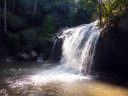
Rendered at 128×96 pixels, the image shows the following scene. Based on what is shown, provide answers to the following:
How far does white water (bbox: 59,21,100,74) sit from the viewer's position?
34.6 ft

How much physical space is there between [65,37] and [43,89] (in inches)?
412

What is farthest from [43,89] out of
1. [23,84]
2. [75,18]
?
[75,18]

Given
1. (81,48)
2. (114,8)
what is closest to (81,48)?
(81,48)

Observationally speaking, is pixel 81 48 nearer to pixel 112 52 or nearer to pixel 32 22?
pixel 112 52

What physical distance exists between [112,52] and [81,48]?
3255mm

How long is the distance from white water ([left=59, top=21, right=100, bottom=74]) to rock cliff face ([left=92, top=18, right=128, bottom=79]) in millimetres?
484

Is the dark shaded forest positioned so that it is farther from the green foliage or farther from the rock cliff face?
the rock cliff face

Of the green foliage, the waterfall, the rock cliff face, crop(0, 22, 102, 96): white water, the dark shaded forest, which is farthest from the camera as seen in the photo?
the dark shaded forest

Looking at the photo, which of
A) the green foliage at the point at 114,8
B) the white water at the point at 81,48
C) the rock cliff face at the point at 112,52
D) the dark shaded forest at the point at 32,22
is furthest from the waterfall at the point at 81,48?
the dark shaded forest at the point at 32,22

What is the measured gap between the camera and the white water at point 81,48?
34.6 feet

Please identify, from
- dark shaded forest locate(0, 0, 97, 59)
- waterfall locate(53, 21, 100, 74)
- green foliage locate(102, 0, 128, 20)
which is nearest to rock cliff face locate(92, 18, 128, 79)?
waterfall locate(53, 21, 100, 74)

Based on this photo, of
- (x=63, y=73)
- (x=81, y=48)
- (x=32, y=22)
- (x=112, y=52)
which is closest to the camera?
(x=112, y=52)

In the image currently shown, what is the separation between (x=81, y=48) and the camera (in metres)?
12.8

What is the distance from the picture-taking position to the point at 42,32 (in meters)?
22.0
